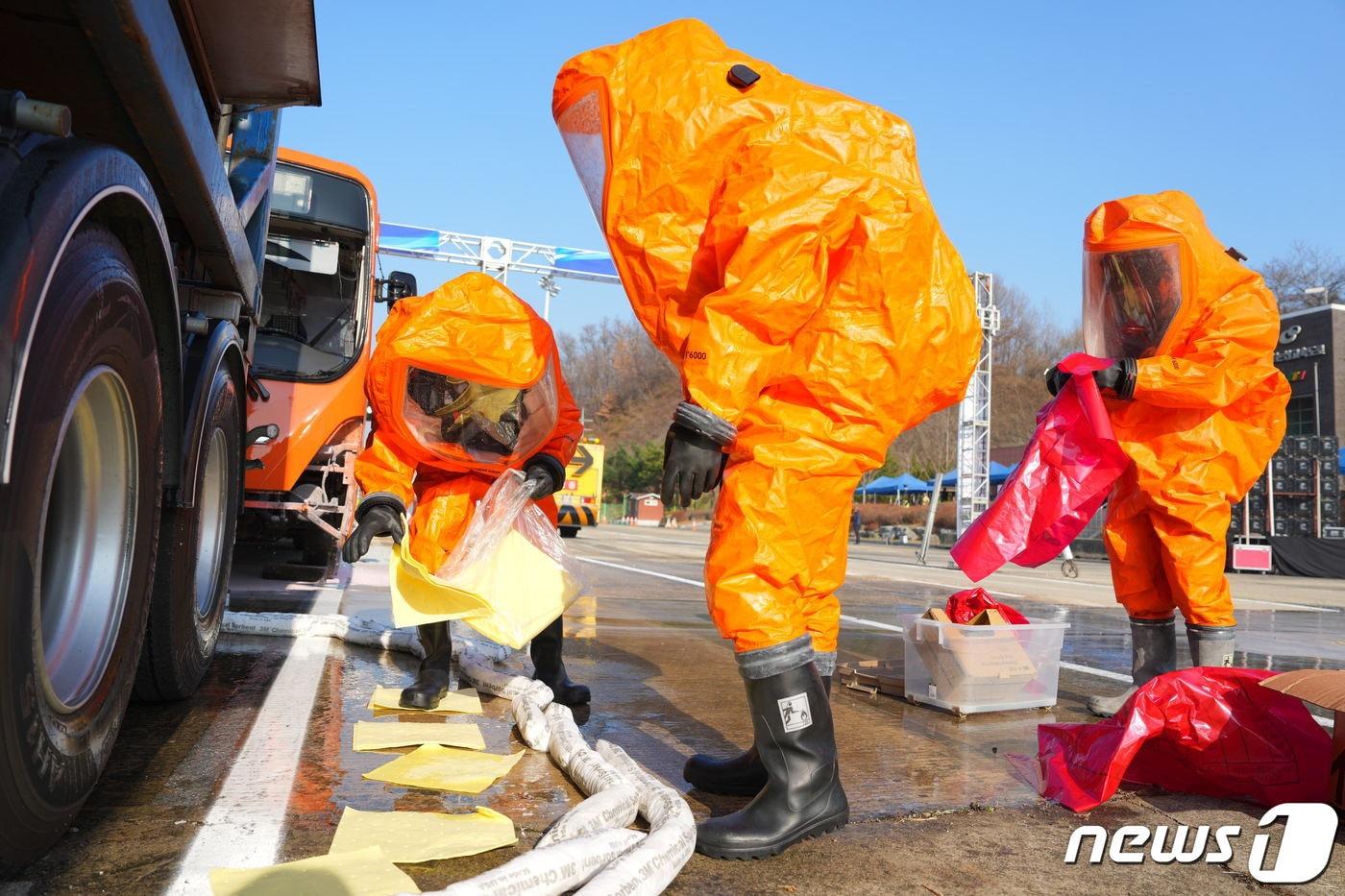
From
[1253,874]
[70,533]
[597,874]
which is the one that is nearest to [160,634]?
[70,533]

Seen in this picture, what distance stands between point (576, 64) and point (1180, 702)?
226cm

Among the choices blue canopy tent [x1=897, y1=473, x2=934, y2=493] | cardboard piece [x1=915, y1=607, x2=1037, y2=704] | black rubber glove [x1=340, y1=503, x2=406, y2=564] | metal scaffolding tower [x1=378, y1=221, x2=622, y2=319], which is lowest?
cardboard piece [x1=915, y1=607, x2=1037, y2=704]

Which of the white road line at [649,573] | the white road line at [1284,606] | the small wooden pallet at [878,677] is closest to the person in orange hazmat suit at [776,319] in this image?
the small wooden pallet at [878,677]

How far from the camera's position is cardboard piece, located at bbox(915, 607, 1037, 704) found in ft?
11.4

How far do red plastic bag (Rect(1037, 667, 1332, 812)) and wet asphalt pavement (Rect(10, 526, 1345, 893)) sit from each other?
68 millimetres

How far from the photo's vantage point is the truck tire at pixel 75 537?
4.83ft

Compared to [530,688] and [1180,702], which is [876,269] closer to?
[1180,702]

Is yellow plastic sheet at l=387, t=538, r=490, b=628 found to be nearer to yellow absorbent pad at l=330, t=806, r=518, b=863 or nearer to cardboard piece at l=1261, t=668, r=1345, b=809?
yellow absorbent pad at l=330, t=806, r=518, b=863

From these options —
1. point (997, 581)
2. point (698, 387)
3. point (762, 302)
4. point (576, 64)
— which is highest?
point (576, 64)

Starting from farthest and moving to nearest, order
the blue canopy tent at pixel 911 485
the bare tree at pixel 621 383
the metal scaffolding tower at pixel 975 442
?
the bare tree at pixel 621 383 → the blue canopy tent at pixel 911 485 → the metal scaffolding tower at pixel 975 442

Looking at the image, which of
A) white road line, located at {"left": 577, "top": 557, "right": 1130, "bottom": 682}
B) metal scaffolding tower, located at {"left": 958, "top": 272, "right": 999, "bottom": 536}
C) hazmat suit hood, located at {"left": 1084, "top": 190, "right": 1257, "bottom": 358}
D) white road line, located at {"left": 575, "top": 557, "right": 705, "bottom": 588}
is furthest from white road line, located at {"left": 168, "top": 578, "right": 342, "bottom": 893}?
metal scaffolding tower, located at {"left": 958, "top": 272, "right": 999, "bottom": 536}

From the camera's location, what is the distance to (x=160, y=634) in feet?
8.84

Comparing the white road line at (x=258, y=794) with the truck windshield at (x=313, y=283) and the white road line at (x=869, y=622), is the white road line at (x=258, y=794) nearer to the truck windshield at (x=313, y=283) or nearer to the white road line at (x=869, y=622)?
the white road line at (x=869, y=622)

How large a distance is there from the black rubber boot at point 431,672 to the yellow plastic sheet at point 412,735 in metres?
0.27
